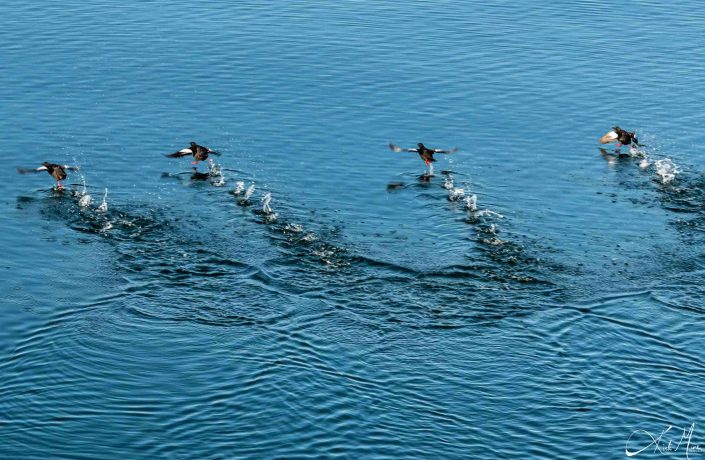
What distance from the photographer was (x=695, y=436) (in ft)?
125

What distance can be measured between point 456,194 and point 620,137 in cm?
1228

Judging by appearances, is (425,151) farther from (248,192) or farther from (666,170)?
(666,170)

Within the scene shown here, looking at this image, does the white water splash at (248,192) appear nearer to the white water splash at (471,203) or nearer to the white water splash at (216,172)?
the white water splash at (216,172)

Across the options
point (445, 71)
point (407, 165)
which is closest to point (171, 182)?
point (407, 165)

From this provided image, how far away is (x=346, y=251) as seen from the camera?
50.9 m

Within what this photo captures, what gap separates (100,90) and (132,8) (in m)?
22.4

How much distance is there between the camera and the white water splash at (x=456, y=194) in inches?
2267

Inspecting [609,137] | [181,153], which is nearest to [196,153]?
[181,153]

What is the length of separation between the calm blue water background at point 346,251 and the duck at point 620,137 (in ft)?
3.70

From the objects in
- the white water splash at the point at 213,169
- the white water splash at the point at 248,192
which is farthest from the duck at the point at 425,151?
the white water splash at the point at 213,169

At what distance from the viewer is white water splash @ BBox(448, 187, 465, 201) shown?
57.6m

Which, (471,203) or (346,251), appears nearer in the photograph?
(346,251)

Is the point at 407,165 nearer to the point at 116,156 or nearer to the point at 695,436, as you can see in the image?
the point at 116,156

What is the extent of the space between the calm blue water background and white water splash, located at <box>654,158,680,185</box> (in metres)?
0.67
